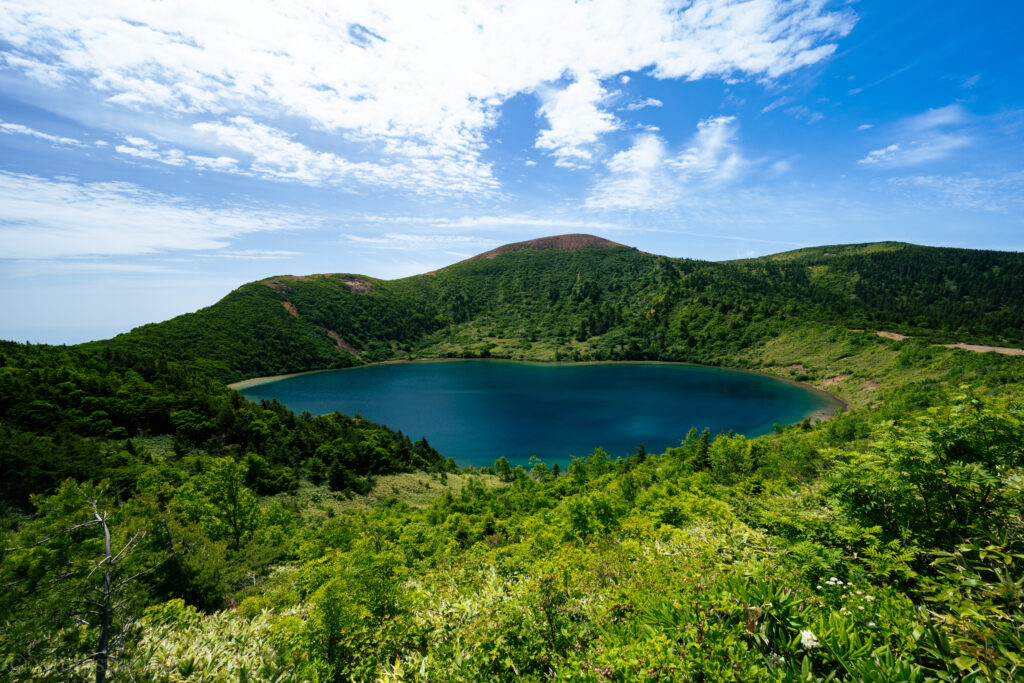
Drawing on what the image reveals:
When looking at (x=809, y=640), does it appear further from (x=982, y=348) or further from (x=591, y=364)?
(x=591, y=364)

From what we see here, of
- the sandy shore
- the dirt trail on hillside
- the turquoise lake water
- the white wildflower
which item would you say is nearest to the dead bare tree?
the white wildflower

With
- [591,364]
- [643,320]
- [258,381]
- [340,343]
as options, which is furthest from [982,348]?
[340,343]

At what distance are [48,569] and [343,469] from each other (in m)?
35.2

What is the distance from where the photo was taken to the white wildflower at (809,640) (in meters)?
5.11

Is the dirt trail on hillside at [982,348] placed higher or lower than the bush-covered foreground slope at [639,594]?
lower

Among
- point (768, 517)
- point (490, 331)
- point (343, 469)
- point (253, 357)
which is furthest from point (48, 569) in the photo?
point (490, 331)

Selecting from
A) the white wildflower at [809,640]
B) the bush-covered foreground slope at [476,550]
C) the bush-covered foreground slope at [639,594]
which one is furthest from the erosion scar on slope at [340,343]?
the white wildflower at [809,640]

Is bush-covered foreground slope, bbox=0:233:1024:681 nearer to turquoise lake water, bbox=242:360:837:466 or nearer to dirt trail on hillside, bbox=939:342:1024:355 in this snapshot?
turquoise lake water, bbox=242:360:837:466

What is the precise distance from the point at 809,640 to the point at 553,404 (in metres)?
85.8

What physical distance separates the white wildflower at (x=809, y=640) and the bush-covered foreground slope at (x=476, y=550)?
3 centimetres

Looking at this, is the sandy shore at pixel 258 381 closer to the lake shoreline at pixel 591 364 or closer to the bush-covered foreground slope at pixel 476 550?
the lake shoreline at pixel 591 364

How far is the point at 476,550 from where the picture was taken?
22.8 metres

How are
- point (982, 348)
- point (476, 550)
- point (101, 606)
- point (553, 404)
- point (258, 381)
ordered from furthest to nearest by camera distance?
1. point (258, 381)
2. point (553, 404)
3. point (982, 348)
4. point (476, 550)
5. point (101, 606)

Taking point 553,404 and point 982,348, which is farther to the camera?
point 553,404
